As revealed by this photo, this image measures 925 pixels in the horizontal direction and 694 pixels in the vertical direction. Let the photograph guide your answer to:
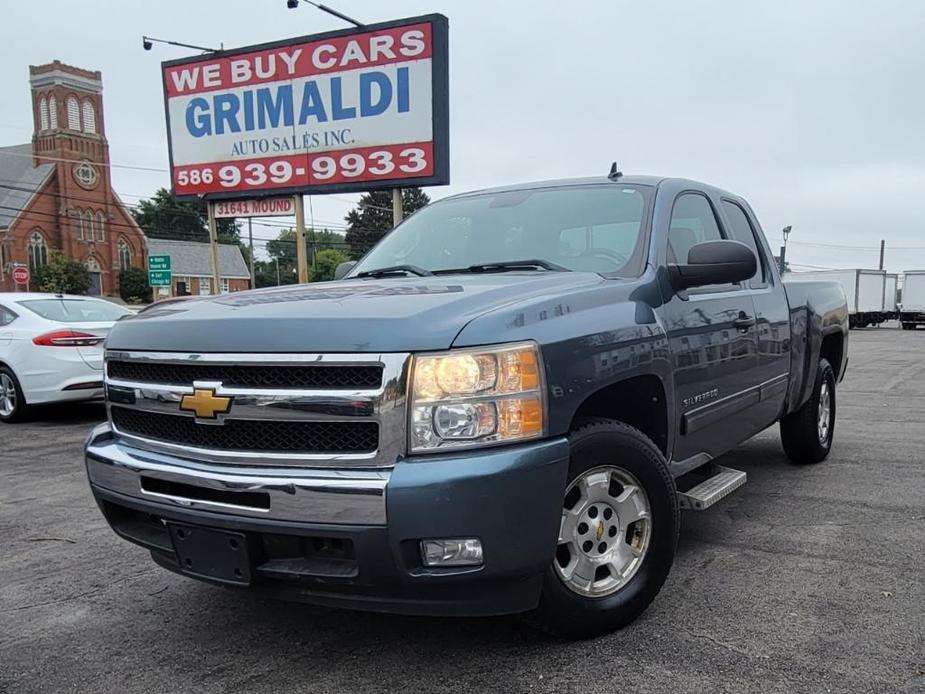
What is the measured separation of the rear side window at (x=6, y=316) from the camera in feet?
28.7

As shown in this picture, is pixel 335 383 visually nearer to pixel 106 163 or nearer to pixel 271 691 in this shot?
pixel 271 691

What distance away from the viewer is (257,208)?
1753 cm

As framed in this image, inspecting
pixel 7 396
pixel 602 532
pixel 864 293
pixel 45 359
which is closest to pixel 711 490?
pixel 602 532

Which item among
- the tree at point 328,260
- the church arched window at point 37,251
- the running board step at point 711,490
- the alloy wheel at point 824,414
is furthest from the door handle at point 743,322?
the tree at point 328,260

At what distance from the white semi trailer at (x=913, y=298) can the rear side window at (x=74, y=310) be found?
36.9 metres

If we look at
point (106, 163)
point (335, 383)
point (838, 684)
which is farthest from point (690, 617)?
point (106, 163)

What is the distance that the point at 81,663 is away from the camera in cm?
292

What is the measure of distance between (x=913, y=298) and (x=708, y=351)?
38.6 metres

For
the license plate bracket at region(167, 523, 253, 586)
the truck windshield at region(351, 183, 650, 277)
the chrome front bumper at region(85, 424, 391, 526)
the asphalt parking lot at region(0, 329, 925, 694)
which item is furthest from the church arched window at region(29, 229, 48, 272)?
the license plate bracket at region(167, 523, 253, 586)

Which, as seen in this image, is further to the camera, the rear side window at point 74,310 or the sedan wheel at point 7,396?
the rear side window at point 74,310

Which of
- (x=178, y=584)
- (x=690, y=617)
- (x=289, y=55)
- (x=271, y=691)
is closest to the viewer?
(x=271, y=691)

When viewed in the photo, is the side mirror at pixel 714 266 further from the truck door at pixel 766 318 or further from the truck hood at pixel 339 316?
the truck door at pixel 766 318

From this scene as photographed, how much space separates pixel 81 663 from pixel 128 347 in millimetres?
1178

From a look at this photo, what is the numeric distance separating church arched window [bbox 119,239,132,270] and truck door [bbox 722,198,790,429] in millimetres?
69148
